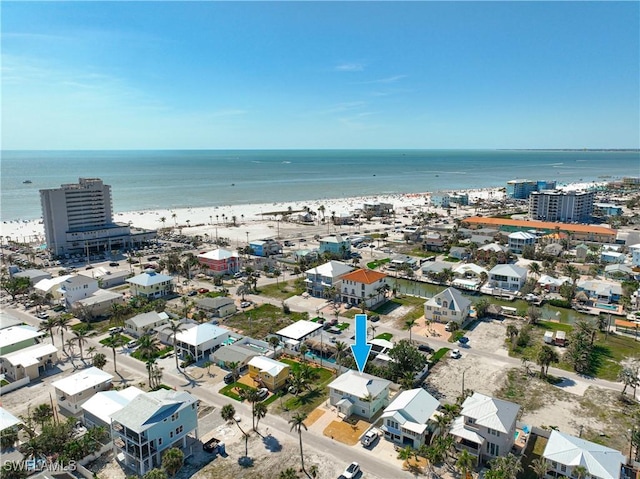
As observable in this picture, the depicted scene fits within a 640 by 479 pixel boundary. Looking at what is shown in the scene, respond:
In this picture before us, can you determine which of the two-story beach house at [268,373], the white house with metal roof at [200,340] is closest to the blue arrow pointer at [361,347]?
the two-story beach house at [268,373]

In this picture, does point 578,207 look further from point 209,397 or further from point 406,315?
point 209,397

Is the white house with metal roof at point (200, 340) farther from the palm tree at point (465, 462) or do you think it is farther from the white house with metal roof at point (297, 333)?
the palm tree at point (465, 462)

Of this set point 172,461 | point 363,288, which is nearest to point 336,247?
point 363,288

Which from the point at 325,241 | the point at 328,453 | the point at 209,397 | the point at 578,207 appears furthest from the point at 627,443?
the point at 578,207

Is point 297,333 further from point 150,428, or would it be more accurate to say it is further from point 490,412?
point 490,412

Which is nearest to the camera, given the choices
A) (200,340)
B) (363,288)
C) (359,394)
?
(359,394)

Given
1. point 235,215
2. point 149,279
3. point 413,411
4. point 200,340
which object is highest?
point 235,215
